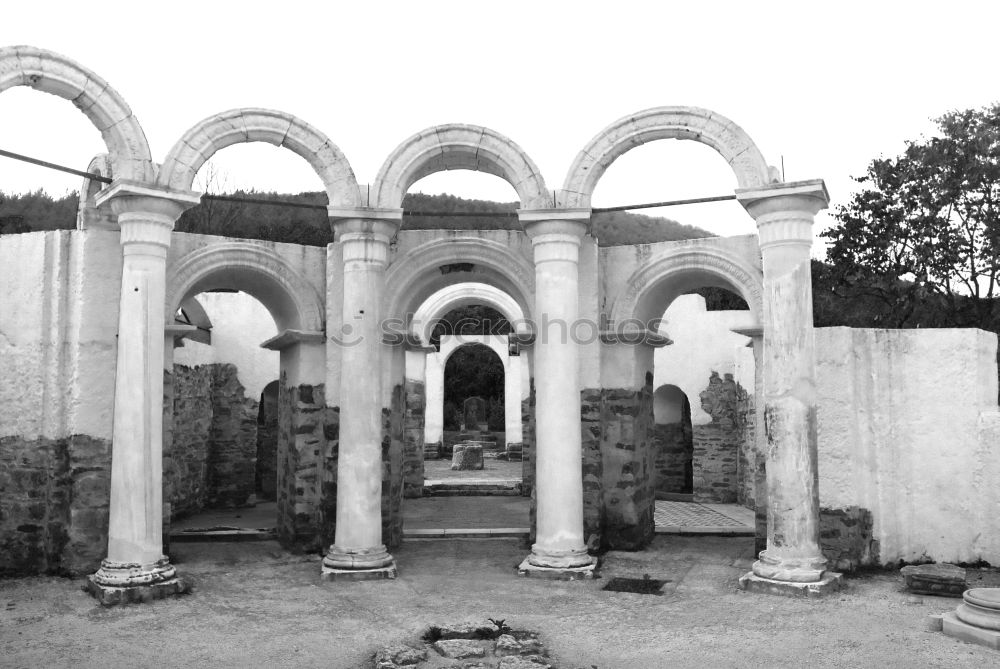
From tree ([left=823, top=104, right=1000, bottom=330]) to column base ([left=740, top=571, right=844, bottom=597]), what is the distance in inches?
567

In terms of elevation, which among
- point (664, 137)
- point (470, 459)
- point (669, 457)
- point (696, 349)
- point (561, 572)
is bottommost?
point (561, 572)

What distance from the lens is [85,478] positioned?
368 inches

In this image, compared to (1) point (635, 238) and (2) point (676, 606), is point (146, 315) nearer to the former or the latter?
(2) point (676, 606)

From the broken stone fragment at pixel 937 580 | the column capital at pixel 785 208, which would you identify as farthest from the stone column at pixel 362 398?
the broken stone fragment at pixel 937 580

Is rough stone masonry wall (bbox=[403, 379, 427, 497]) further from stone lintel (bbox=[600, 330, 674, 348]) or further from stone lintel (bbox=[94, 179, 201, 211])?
stone lintel (bbox=[94, 179, 201, 211])

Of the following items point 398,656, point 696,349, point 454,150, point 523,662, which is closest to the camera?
point 523,662

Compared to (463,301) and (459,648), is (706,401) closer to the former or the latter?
(463,301)

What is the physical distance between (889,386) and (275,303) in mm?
7663

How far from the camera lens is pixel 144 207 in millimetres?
8758

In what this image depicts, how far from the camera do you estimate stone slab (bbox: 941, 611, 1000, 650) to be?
6.57m

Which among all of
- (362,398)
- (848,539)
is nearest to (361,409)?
(362,398)

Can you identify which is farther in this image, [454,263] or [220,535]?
[220,535]

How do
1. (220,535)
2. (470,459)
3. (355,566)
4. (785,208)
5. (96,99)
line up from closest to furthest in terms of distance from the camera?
(96,99) → (785,208) → (355,566) → (220,535) → (470,459)

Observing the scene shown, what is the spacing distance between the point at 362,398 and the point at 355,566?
70.7 inches
